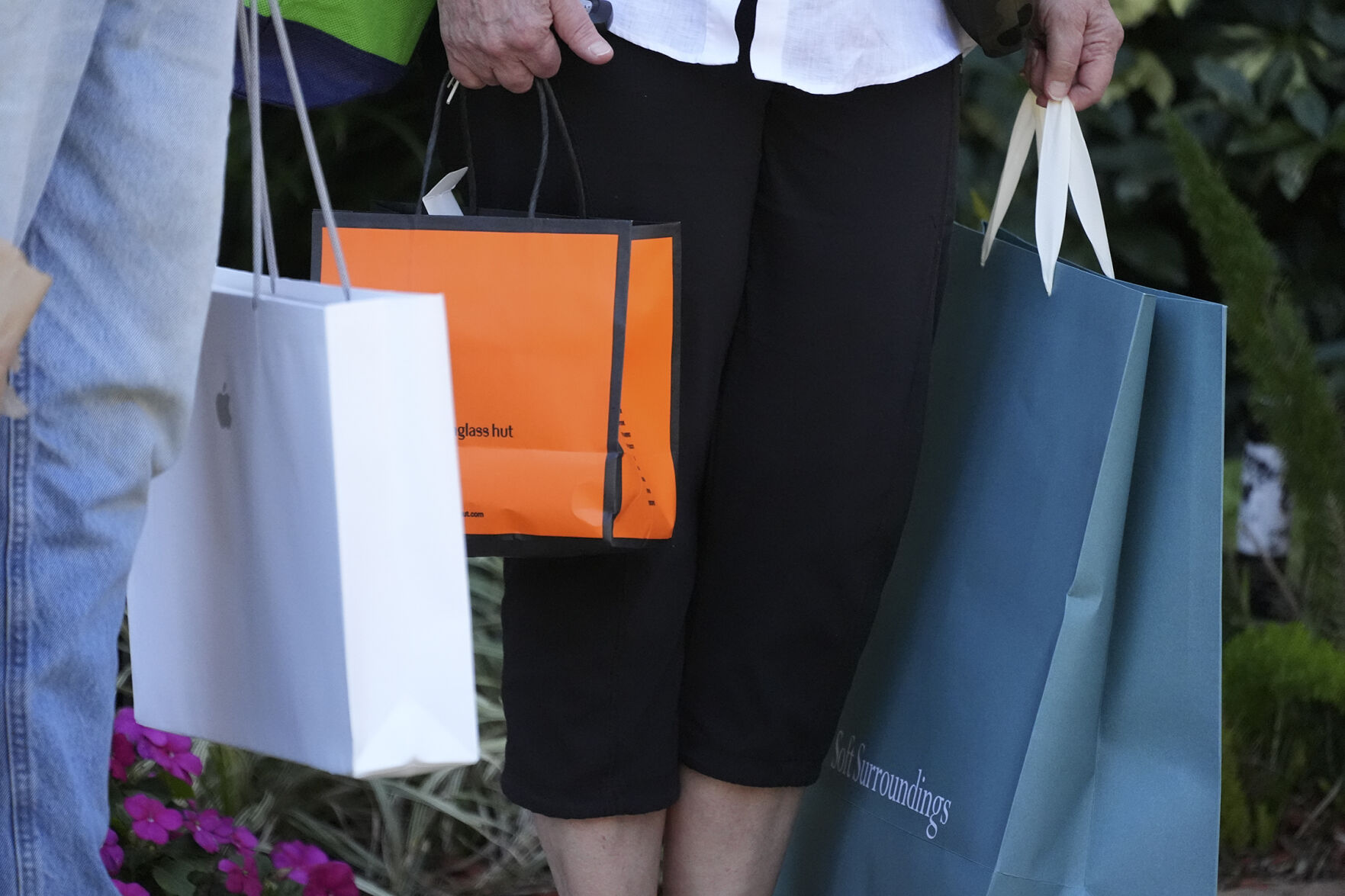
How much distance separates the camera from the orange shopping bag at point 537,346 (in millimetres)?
1139

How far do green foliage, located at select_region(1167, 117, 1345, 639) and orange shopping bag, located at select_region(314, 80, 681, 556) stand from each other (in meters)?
1.11

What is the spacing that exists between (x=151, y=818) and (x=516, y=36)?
0.87 metres

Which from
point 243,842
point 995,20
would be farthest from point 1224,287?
point 243,842

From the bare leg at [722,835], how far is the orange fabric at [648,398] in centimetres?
32

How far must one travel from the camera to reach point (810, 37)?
1193mm

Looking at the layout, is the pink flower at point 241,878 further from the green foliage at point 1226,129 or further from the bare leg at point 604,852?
the green foliage at point 1226,129

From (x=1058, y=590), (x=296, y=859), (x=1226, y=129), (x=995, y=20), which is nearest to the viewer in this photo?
(x=995, y=20)

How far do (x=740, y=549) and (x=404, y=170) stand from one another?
1566 millimetres

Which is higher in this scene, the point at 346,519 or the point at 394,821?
the point at 346,519

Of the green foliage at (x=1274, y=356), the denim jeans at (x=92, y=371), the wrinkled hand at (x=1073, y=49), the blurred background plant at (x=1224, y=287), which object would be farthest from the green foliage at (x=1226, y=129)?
the denim jeans at (x=92, y=371)

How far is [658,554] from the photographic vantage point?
1287mm

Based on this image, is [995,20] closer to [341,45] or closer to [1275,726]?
[341,45]

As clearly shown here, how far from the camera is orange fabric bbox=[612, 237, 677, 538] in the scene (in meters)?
1.16

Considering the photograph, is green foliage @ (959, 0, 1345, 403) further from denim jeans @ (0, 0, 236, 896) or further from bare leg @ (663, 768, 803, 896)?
denim jeans @ (0, 0, 236, 896)
